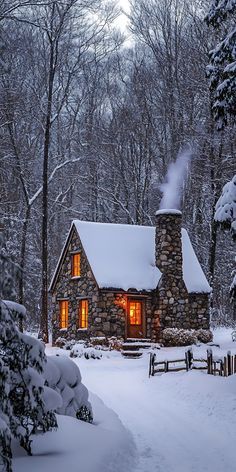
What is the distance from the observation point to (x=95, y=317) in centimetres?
2700

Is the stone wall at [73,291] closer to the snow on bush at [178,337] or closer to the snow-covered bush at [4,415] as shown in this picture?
the snow on bush at [178,337]

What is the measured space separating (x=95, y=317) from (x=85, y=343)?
4.29ft

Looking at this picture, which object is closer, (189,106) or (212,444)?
(212,444)

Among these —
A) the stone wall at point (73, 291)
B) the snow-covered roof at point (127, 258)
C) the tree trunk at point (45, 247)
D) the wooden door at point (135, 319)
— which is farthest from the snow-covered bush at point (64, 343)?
the snow-covered roof at point (127, 258)

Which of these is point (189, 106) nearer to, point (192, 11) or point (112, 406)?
point (192, 11)

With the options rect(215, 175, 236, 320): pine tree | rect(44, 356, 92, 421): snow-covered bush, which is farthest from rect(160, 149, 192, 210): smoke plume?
rect(44, 356, 92, 421): snow-covered bush

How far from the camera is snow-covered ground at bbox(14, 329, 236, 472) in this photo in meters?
6.79

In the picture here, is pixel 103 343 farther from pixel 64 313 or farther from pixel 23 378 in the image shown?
pixel 23 378

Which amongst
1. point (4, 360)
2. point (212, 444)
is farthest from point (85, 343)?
point (4, 360)

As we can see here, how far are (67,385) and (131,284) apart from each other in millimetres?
18405

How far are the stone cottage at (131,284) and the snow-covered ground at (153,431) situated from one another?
9.36 metres

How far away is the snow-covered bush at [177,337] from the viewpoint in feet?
88.8

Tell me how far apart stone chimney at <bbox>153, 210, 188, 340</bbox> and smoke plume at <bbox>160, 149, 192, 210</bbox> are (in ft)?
3.79

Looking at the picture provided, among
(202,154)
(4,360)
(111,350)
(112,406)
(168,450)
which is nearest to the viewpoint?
(4,360)
